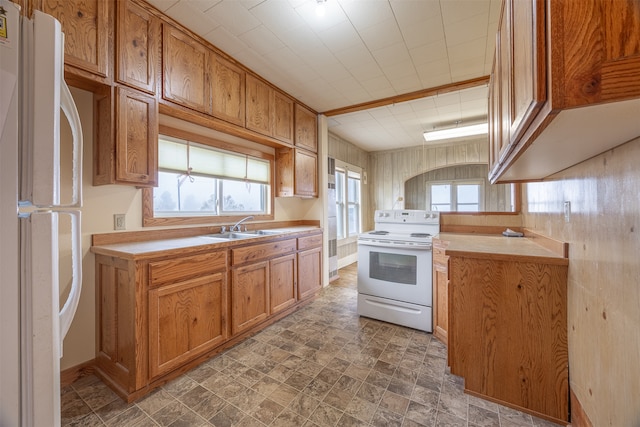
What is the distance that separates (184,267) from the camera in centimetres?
188

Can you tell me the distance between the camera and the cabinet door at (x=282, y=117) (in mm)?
3105

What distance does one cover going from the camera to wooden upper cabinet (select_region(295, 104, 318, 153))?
3495 mm

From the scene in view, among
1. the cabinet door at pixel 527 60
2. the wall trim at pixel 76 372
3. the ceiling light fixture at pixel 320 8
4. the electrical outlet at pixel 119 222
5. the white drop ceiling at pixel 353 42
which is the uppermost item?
the white drop ceiling at pixel 353 42

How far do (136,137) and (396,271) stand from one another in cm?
250

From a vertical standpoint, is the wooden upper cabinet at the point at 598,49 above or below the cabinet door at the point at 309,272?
above

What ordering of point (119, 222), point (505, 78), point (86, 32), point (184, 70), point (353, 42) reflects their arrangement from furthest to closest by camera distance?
point (353, 42)
point (184, 70)
point (119, 222)
point (86, 32)
point (505, 78)

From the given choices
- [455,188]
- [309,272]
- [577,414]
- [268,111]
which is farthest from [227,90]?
[455,188]

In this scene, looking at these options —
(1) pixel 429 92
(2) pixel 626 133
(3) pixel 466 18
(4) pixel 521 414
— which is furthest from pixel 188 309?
(1) pixel 429 92

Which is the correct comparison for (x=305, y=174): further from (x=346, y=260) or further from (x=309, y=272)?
(x=346, y=260)

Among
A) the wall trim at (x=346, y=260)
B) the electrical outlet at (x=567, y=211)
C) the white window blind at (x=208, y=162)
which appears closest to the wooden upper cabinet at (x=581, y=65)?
the electrical outlet at (x=567, y=211)

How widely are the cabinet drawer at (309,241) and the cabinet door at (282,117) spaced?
124 cm

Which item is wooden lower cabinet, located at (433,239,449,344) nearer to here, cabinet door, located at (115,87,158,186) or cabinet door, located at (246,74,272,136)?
cabinet door, located at (246,74,272,136)

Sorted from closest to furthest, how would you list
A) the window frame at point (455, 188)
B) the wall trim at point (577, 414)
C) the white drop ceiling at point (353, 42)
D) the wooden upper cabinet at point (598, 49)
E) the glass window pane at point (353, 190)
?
the wooden upper cabinet at point (598, 49) < the wall trim at point (577, 414) < the white drop ceiling at point (353, 42) < the glass window pane at point (353, 190) < the window frame at point (455, 188)

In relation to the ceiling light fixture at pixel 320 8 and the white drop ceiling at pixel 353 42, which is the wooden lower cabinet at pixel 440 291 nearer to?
the white drop ceiling at pixel 353 42
